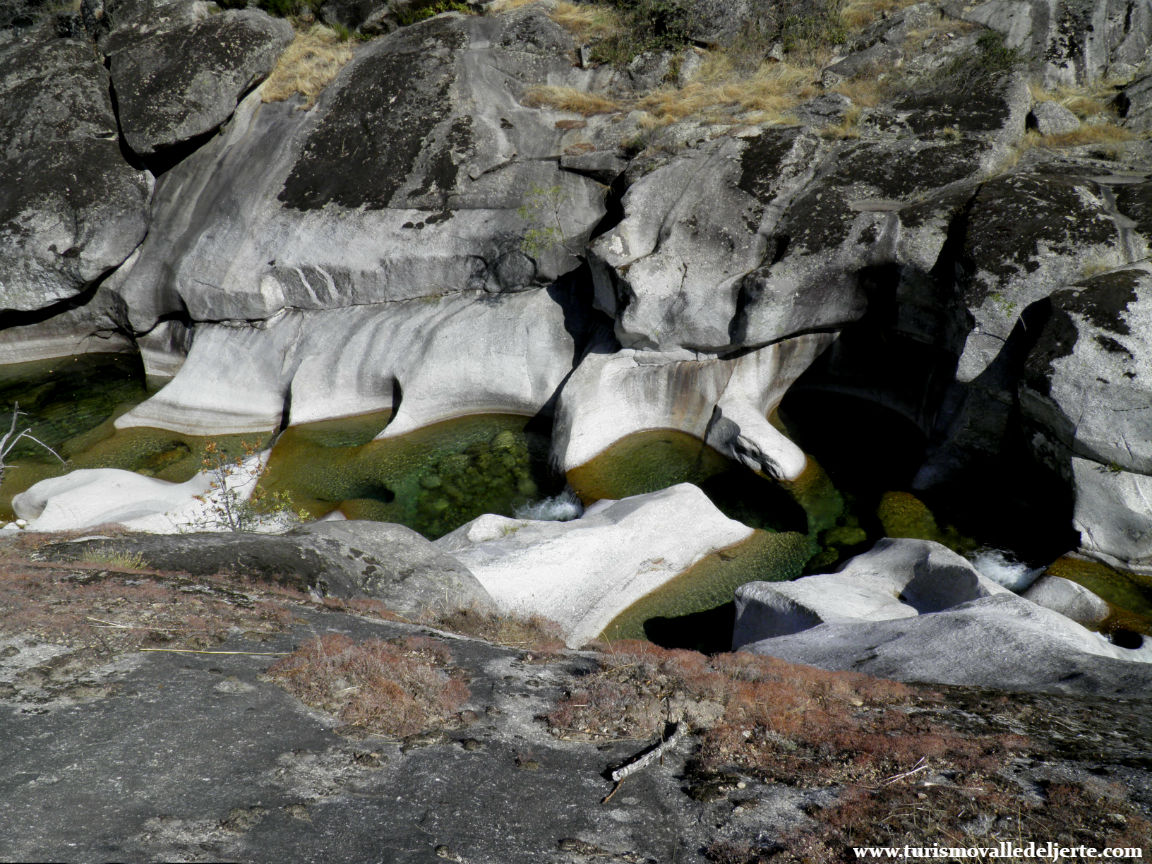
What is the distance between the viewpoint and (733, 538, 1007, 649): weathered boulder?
40.2 ft

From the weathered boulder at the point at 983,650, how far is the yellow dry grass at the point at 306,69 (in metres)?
24.6

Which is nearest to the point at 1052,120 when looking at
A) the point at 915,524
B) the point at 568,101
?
the point at 915,524

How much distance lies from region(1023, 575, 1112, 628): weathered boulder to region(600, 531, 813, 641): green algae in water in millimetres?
4352

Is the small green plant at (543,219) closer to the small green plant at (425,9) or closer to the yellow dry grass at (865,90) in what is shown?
the yellow dry grass at (865,90)

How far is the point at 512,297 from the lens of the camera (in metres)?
23.0

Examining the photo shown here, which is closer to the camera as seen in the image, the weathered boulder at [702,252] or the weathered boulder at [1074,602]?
the weathered boulder at [1074,602]

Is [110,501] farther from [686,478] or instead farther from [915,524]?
[915,524]

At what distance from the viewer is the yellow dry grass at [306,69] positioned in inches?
1062

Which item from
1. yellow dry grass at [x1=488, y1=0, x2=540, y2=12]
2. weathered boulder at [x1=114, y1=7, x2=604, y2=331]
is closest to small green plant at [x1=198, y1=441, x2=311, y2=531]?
weathered boulder at [x1=114, y1=7, x2=604, y2=331]

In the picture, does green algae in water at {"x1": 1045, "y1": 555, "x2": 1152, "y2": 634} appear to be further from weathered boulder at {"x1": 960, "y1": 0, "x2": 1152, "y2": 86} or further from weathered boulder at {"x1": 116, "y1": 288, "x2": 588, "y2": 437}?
weathered boulder at {"x1": 960, "y1": 0, "x2": 1152, "y2": 86}

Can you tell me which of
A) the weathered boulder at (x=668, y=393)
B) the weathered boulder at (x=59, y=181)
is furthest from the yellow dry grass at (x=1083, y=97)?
the weathered boulder at (x=59, y=181)

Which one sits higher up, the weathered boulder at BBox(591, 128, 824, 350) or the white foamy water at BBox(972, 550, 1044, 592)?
the weathered boulder at BBox(591, 128, 824, 350)

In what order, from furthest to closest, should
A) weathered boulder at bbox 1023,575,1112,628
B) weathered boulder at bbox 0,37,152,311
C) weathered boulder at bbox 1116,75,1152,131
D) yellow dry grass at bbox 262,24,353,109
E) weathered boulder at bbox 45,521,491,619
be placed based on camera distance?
yellow dry grass at bbox 262,24,353,109
weathered boulder at bbox 0,37,152,311
weathered boulder at bbox 1116,75,1152,131
weathered boulder at bbox 1023,575,1112,628
weathered boulder at bbox 45,521,491,619

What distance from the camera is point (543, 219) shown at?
22922 millimetres
